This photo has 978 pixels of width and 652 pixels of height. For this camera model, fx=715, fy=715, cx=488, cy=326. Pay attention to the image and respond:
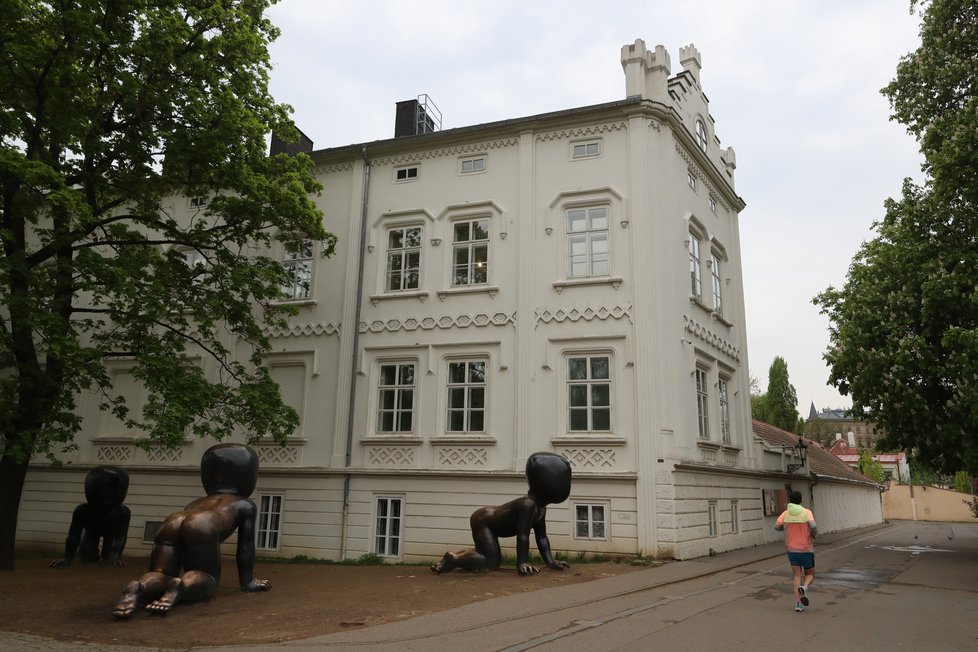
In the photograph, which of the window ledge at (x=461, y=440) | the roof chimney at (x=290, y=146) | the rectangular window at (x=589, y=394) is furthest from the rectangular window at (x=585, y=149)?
the roof chimney at (x=290, y=146)

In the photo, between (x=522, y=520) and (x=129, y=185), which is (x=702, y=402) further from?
(x=129, y=185)

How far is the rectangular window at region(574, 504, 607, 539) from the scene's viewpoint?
15.3 metres

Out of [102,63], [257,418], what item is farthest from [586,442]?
[102,63]

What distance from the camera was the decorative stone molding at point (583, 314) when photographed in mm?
16328

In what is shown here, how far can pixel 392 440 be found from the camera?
56.8ft

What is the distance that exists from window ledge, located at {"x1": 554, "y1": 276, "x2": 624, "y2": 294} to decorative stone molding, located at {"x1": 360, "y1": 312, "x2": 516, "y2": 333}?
1290 mm

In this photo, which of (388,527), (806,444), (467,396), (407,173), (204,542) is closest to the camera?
(204,542)

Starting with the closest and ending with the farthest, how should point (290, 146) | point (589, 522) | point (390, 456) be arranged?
1. point (589, 522)
2. point (390, 456)
3. point (290, 146)

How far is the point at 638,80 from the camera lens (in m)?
17.7

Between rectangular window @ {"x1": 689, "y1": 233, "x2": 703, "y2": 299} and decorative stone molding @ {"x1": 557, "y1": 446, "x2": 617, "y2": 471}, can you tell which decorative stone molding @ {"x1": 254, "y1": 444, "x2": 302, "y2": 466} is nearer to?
decorative stone molding @ {"x1": 557, "y1": 446, "x2": 617, "y2": 471}

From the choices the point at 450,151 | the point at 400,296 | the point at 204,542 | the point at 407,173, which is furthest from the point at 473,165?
the point at 204,542

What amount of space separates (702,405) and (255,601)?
1205cm

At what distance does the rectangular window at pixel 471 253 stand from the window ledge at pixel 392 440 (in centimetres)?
401

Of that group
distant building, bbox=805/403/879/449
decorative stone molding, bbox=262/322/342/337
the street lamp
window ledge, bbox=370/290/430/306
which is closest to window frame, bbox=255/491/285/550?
decorative stone molding, bbox=262/322/342/337
